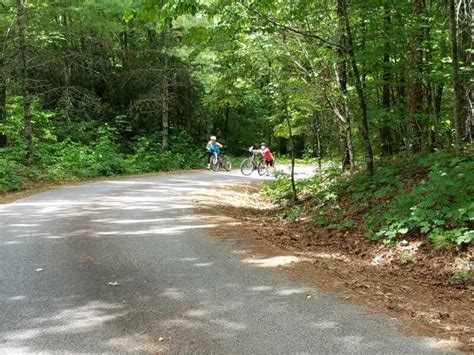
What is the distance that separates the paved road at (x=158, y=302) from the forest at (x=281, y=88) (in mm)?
2886

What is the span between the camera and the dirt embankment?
456 centimetres

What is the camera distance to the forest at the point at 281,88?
848 centimetres

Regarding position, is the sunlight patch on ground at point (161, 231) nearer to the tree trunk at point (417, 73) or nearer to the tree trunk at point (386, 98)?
the tree trunk at point (386, 98)

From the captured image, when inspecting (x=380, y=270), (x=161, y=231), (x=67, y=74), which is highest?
(x=67, y=74)

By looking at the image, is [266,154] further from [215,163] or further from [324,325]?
[324,325]

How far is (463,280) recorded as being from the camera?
5910 mm

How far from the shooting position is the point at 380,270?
260 inches

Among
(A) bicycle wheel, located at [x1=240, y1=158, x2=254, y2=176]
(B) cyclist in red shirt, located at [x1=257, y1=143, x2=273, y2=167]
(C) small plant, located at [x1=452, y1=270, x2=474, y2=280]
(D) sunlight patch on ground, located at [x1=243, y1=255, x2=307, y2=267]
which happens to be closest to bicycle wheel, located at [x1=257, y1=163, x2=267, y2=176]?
(A) bicycle wheel, located at [x1=240, y1=158, x2=254, y2=176]

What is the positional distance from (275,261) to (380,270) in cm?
156

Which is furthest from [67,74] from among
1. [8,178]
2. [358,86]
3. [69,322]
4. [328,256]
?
[69,322]

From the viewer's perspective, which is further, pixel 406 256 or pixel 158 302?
pixel 406 256

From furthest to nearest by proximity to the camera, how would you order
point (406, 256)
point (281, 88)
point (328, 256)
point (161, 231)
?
1. point (281, 88)
2. point (161, 231)
3. point (328, 256)
4. point (406, 256)

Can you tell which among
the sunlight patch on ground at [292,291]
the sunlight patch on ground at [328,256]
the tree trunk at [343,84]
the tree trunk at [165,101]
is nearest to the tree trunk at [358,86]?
the tree trunk at [343,84]

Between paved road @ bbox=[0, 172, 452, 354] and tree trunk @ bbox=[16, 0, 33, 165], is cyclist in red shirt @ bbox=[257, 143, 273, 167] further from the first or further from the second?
paved road @ bbox=[0, 172, 452, 354]
